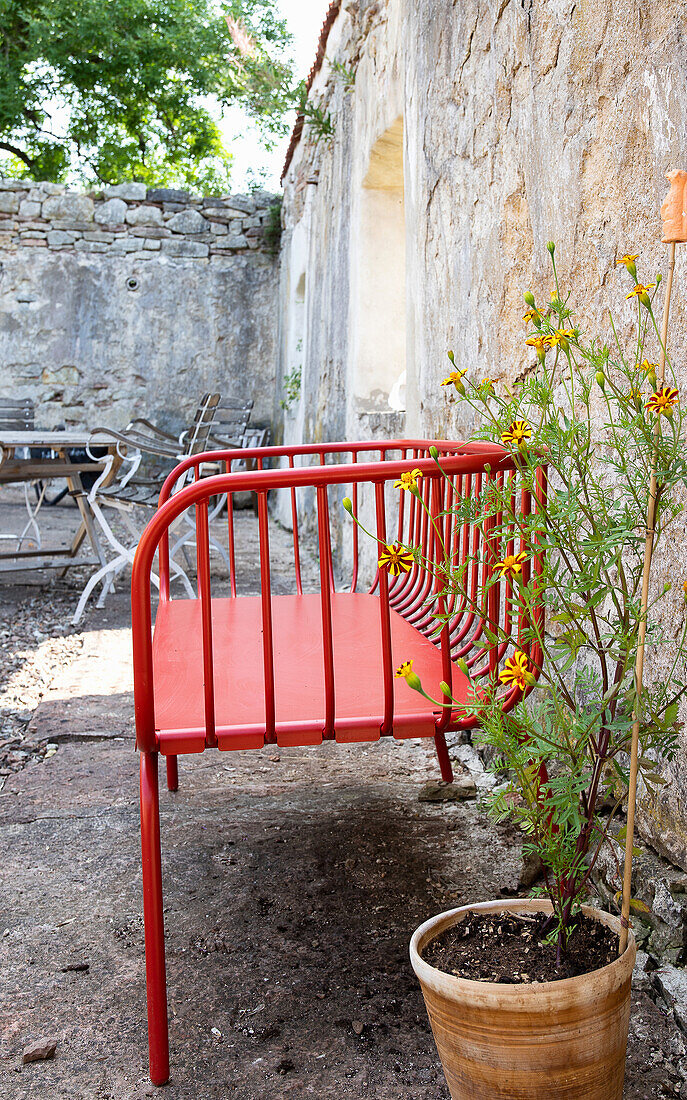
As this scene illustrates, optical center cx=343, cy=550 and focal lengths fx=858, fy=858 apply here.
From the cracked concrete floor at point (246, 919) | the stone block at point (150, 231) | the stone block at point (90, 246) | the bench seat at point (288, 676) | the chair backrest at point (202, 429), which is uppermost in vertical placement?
the stone block at point (150, 231)

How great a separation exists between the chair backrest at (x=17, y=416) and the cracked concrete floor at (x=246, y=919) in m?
3.79

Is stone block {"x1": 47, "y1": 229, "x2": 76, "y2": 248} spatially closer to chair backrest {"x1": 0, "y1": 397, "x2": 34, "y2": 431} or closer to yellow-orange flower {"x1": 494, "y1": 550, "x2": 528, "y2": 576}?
chair backrest {"x1": 0, "y1": 397, "x2": 34, "y2": 431}

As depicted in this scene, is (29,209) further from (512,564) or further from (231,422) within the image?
(512,564)

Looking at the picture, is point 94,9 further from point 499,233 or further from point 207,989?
point 207,989

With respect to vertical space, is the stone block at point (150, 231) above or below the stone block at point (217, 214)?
below

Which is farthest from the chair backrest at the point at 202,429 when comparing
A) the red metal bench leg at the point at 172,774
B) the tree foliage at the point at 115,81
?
the tree foliage at the point at 115,81

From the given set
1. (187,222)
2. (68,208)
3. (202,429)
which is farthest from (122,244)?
(202,429)

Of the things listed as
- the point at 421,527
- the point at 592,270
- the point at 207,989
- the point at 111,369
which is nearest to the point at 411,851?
the point at 207,989

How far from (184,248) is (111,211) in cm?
83

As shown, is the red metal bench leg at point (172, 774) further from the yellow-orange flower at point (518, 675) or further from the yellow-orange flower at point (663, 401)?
the yellow-orange flower at point (663, 401)

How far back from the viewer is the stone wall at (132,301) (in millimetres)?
9000

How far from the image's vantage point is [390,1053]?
1.30m

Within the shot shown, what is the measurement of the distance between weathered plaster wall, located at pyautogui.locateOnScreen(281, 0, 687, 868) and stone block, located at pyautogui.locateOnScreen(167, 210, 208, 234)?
527cm

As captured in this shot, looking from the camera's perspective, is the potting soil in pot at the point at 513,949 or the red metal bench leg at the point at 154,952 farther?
the red metal bench leg at the point at 154,952
